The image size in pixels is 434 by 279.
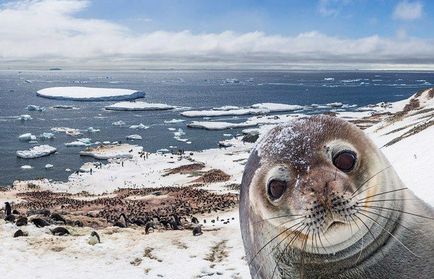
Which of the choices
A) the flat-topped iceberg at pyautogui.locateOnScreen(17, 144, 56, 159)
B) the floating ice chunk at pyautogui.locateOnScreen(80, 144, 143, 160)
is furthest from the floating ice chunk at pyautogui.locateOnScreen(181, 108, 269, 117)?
the flat-topped iceberg at pyautogui.locateOnScreen(17, 144, 56, 159)

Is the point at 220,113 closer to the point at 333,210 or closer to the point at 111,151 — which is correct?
the point at 111,151

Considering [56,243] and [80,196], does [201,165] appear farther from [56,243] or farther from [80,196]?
[56,243]

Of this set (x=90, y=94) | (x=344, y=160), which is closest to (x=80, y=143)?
(x=344, y=160)

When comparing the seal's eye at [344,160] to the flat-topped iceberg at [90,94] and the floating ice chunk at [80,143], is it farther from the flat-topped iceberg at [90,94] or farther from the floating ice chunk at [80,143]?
the flat-topped iceberg at [90,94]

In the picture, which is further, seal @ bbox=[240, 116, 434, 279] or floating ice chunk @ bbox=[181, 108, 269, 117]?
floating ice chunk @ bbox=[181, 108, 269, 117]

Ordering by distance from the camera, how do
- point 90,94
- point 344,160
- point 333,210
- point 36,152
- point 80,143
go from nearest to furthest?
point 333,210 → point 344,160 → point 36,152 → point 80,143 → point 90,94

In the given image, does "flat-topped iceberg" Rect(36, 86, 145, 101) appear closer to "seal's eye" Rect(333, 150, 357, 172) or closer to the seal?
the seal

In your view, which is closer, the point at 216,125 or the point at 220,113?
the point at 216,125

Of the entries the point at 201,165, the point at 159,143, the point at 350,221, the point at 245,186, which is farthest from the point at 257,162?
the point at 159,143

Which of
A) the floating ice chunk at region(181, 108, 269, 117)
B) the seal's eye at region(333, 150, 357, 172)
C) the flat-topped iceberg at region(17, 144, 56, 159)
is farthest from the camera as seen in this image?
the floating ice chunk at region(181, 108, 269, 117)
